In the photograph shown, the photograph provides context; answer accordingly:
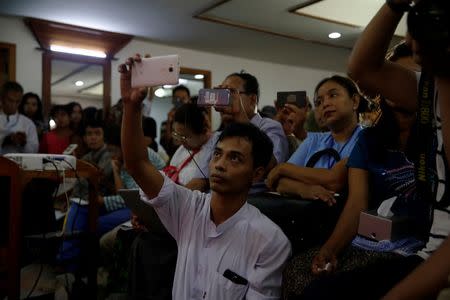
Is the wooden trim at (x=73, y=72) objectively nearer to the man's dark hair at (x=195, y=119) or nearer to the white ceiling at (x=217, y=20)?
the white ceiling at (x=217, y=20)

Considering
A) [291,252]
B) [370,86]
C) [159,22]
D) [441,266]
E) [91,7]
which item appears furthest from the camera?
[159,22]

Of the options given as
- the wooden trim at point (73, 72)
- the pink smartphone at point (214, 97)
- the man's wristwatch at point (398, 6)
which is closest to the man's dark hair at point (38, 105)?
the wooden trim at point (73, 72)

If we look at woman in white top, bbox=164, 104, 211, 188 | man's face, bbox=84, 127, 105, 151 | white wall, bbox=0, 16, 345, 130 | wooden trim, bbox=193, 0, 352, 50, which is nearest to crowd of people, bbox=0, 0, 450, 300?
woman in white top, bbox=164, 104, 211, 188

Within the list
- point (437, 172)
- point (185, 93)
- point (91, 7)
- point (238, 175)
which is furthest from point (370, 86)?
point (91, 7)

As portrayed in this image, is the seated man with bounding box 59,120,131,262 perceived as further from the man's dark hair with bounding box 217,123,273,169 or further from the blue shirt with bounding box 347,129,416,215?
the blue shirt with bounding box 347,129,416,215

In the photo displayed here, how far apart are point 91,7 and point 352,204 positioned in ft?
12.0

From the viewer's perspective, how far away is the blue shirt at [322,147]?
4.96ft

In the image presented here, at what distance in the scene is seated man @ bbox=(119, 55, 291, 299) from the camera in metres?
1.11

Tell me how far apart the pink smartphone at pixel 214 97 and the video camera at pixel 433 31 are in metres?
0.85

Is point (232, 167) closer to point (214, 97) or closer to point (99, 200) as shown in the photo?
point (214, 97)

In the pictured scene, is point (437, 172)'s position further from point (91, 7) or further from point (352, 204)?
point (91, 7)

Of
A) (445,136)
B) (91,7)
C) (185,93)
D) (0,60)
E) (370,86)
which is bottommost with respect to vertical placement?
(445,136)

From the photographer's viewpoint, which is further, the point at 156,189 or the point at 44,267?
the point at 44,267

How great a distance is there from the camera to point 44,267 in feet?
9.19
